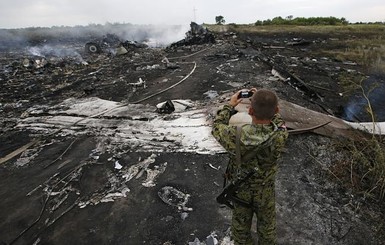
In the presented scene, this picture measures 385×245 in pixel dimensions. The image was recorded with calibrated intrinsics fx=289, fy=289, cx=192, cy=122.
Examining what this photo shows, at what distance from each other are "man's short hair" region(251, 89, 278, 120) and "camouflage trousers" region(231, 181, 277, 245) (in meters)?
0.56

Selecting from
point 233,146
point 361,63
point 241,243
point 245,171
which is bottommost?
point 361,63

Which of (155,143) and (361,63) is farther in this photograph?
(361,63)

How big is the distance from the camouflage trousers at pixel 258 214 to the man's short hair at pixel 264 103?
565mm

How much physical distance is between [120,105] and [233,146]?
5.37m

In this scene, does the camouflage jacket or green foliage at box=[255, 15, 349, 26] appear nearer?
the camouflage jacket

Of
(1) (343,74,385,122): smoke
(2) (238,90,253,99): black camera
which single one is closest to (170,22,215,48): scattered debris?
(1) (343,74,385,122): smoke

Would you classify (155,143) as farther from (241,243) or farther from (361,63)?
(361,63)

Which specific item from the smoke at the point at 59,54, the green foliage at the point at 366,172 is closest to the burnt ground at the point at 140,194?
the green foliage at the point at 366,172

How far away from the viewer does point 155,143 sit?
4.90m

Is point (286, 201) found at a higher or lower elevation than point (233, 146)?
lower

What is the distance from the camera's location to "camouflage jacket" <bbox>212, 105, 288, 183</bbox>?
2.02 metres

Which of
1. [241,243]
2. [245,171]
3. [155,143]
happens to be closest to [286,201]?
[241,243]

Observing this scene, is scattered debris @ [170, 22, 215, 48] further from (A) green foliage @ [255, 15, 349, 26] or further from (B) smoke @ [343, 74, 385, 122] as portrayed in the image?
(A) green foliage @ [255, 15, 349, 26]

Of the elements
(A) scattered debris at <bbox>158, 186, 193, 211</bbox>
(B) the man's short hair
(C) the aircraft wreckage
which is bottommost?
(A) scattered debris at <bbox>158, 186, 193, 211</bbox>
